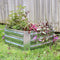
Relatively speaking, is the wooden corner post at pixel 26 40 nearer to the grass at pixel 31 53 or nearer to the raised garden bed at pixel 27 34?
the raised garden bed at pixel 27 34

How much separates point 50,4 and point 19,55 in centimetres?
188

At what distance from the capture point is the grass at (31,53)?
116 inches

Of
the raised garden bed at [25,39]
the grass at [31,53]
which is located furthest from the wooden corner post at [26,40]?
the grass at [31,53]

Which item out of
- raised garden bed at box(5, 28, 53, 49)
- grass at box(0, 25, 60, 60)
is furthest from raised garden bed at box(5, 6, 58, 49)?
grass at box(0, 25, 60, 60)

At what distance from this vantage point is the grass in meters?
2.96

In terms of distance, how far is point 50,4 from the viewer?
13.9ft

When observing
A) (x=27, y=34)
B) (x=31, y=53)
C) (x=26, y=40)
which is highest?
(x=27, y=34)

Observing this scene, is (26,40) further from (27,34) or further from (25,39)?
(27,34)

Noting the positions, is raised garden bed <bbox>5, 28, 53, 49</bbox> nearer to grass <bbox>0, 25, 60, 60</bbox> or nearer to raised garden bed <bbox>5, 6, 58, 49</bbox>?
raised garden bed <bbox>5, 6, 58, 49</bbox>

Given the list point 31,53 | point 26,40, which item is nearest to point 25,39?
point 26,40

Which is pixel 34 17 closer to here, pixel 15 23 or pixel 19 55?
pixel 15 23

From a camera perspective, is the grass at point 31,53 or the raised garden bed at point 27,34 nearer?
the grass at point 31,53

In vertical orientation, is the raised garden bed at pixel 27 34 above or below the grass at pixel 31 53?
above

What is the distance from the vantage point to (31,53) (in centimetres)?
322
